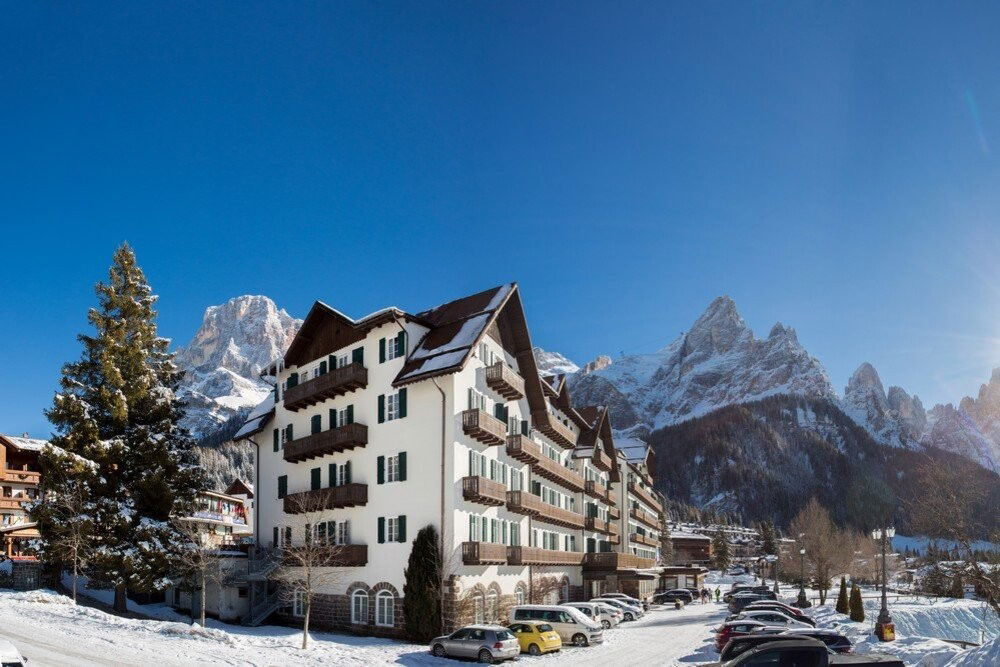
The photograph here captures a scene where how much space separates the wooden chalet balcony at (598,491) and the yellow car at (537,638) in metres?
33.2

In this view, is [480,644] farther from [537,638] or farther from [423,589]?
[423,589]

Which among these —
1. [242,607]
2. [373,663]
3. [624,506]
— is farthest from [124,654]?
[624,506]

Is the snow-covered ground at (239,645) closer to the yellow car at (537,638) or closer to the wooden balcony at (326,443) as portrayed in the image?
the yellow car at (537,638)

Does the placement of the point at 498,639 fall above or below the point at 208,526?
below

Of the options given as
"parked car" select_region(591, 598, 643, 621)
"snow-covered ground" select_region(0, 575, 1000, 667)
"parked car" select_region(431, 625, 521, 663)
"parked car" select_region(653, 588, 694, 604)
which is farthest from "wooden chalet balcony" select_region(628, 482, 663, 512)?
"parked car" select_region(431, 625, 521, 663)

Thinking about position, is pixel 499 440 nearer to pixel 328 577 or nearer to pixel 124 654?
pixel 328 577

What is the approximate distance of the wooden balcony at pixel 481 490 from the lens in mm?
44062

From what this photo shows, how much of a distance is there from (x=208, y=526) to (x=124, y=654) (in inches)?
1019

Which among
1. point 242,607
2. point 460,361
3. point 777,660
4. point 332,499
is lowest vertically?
point 242,607

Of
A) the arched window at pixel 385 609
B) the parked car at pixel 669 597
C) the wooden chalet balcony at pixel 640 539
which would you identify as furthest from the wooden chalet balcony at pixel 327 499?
the wooden chalet balcony at pixel 640 539

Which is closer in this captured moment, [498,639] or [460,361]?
[498,639]

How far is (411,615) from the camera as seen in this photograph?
4188 cm

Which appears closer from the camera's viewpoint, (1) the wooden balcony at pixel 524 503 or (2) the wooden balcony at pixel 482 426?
(2) the wooden balcony at pixel 482 426

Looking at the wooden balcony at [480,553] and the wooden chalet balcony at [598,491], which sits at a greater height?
the wooden chalet balcony at [598,491]
